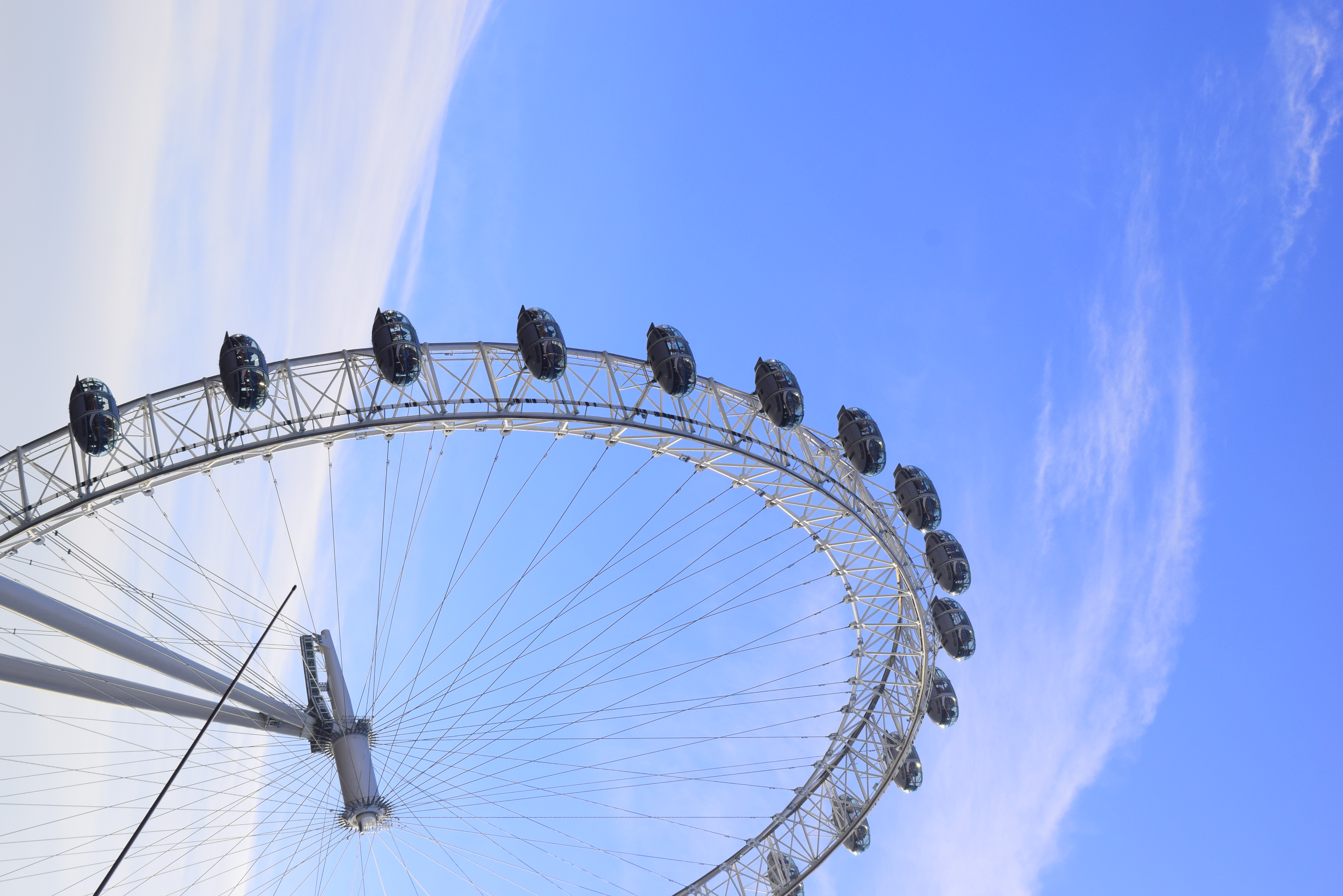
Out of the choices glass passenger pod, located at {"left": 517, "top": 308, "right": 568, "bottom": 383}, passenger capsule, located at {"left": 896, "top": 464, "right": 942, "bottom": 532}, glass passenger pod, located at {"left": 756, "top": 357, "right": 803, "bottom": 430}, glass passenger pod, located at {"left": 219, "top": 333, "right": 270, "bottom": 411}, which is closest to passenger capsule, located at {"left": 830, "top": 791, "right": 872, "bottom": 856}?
passenger capsule, located at {"left": 896, "top": 464, "right": 942, "bottom": 532}

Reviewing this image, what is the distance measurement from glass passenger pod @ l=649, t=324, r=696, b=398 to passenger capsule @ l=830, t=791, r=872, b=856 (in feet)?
52.8

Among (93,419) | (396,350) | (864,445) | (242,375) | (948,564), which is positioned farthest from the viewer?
(948,564)

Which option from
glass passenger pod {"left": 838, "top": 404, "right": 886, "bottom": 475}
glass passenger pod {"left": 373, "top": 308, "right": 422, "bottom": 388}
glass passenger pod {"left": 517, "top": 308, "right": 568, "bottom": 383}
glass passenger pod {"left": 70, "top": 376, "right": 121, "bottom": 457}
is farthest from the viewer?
glass passenger pod {"left": 838, "top": 404, "right": 886, "bottom": 475}

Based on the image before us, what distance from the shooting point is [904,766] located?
36.5m

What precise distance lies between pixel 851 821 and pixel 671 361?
17.4m

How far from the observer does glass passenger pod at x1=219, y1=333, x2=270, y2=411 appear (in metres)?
25.3

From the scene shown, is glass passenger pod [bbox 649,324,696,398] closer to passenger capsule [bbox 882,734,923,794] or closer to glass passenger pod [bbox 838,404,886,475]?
glass passenger pod [bbox 838,404,886,475]

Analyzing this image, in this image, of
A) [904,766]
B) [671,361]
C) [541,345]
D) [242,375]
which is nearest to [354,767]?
[242,375]

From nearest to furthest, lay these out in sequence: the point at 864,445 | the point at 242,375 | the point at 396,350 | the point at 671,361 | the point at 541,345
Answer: the point at 242,375
the point at 396,350
the point at 541,345
the point at 671,361
the point at 864,445

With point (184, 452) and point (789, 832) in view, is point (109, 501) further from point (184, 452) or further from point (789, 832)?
point (789, 832)

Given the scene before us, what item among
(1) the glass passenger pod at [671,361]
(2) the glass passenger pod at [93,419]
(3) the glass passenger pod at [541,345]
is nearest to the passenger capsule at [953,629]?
(1) the glass passenger pod at [671,361]

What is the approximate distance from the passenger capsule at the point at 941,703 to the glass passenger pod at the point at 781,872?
678 cm

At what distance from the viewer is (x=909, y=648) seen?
35.8 metres

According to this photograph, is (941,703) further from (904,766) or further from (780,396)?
(780,396)
